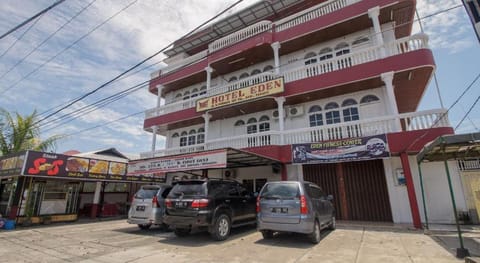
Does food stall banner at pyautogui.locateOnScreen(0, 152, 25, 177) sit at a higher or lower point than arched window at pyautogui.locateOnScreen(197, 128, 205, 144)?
lower

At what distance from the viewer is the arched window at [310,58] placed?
1407cm

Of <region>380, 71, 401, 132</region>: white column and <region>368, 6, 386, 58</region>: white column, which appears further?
<region>368, 6, 386, 58</region>: white column

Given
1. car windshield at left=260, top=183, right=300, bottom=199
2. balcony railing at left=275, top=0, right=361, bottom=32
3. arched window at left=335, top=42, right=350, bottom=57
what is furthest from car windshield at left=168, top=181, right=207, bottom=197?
balcony railing at left=275, top=0, right=361, bottom=32

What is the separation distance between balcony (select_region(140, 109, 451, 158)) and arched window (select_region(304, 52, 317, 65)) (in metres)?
5.02

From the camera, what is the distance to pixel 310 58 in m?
14.1

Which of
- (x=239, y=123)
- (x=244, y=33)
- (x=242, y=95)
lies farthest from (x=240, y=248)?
(x=244, y=33)

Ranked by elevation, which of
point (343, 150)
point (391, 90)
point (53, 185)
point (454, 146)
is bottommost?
point (53, 185)

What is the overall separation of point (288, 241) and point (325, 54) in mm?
10905

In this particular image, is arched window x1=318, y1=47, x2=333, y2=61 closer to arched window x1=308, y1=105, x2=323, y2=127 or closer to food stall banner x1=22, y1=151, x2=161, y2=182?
arched window x1=308, y1=105, x2=323, y2=127

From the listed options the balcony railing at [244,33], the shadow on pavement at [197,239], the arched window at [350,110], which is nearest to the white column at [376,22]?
the arched window at [350,110]

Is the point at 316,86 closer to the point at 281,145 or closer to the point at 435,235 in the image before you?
the point at 281,145

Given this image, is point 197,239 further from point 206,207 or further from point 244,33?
point 244,33

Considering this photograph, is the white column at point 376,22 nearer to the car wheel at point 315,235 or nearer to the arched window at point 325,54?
the arched window at point 325,54

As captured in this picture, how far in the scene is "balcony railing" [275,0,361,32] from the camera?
42.3ft
